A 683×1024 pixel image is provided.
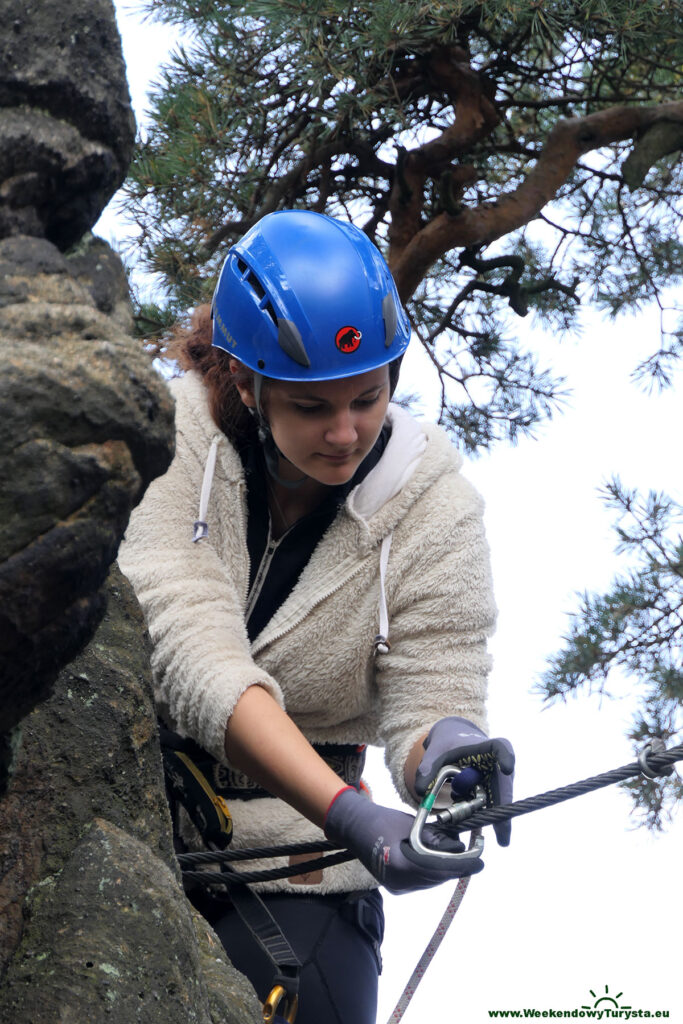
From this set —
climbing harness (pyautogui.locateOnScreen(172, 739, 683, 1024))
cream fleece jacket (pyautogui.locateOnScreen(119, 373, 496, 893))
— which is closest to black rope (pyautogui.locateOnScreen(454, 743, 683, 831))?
climbing harness (pyautogui.locateOnScreen(172, 739, 683, 1024))

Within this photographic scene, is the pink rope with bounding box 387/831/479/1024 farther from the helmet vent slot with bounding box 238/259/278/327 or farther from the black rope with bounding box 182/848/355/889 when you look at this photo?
the helmet vent slot with bounding box 238/259/278/327

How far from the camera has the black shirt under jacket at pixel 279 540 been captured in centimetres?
206

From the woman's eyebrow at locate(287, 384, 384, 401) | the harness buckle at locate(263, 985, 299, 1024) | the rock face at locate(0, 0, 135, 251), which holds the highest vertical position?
the woman's eyebrow at locate(287, 384, 384, 401)

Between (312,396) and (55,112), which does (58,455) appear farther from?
(312,396)

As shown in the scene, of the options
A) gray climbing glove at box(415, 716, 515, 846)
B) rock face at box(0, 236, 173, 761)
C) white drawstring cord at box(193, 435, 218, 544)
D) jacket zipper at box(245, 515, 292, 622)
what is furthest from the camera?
jacket zipper at box(245, 515, 292, 622)

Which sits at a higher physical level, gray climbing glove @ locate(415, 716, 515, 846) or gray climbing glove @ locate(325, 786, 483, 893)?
gray climbing glove @ locate(415, 716, 515, 846)

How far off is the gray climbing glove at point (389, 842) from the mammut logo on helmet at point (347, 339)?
0.70m

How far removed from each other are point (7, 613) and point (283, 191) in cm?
261

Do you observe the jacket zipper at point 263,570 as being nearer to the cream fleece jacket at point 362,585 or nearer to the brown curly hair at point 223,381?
the cream fleece jacket at point 362,585

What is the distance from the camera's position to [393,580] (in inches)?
80.0

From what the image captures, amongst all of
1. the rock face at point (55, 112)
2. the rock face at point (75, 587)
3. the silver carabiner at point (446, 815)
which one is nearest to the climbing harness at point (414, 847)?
the silver carabiner at point (446, 815)

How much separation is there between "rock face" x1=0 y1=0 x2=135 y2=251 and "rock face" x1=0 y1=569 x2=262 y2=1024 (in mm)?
574

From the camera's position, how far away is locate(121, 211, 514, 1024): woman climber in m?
1.88

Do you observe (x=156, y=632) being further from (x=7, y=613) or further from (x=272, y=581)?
(x=7, y=613)
